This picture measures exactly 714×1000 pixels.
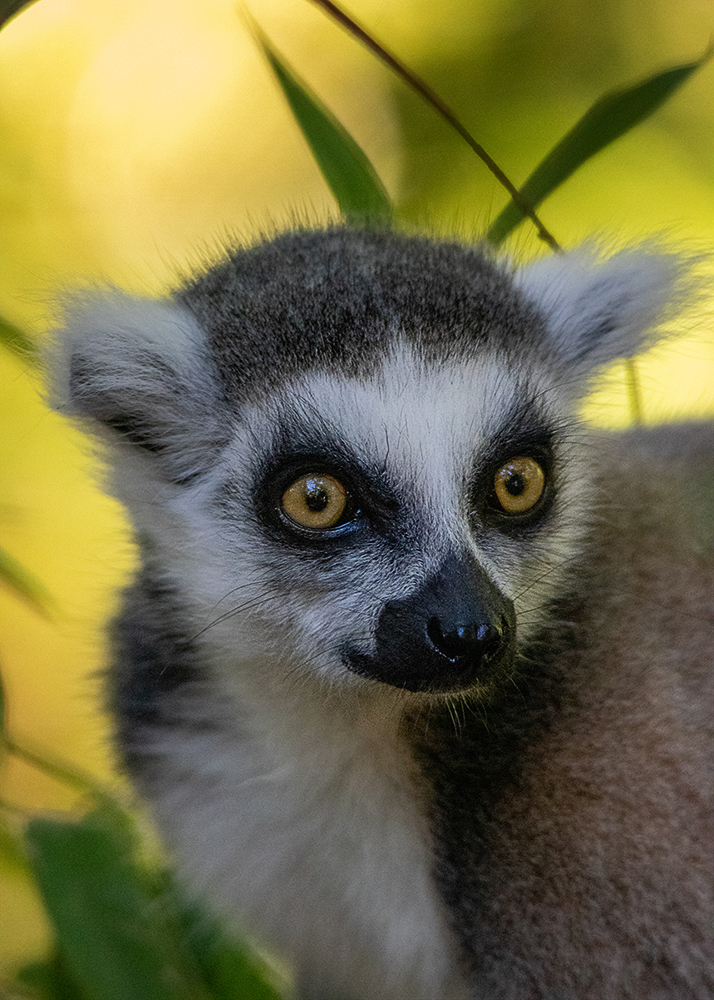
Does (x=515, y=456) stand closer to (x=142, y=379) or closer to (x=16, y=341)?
(x=142, y=379)

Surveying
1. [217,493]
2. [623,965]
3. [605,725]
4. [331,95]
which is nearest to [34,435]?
[217,493]

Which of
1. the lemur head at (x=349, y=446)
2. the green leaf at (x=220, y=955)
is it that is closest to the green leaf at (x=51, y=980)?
the green leaf at (x=220, y=955)

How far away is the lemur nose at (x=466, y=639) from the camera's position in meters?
1.08

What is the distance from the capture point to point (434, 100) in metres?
1.17

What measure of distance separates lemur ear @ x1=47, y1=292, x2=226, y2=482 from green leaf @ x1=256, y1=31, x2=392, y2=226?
0.33 metres

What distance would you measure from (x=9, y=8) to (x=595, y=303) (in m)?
0.95

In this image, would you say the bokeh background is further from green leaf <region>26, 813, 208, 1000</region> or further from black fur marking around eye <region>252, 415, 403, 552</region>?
black fur marking around eye <region>252, 415, 403, 552</region>

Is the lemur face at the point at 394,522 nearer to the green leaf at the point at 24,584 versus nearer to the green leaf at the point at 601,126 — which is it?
the green leaf at the point at 601,126

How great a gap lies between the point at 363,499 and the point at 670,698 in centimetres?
56

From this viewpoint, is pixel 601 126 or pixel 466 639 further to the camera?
pixel 601 126

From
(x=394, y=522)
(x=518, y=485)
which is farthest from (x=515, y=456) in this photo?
(x=394, y=522)

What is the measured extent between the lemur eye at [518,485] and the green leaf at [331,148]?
0.50 metres

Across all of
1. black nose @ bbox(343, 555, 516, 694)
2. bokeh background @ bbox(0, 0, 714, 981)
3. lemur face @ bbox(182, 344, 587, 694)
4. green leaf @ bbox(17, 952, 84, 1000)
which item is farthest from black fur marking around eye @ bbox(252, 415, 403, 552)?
green leaf @ bbox(17, 952, 84, 1000)

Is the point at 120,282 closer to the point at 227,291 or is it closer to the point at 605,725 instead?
the point at 227,291
